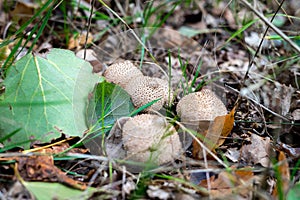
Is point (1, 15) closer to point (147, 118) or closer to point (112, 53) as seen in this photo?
point (112, 53)

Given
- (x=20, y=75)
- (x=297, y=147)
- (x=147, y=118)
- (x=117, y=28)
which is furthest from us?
(x=117, y=28)

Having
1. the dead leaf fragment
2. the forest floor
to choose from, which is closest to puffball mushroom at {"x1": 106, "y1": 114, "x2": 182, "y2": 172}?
the forest floor

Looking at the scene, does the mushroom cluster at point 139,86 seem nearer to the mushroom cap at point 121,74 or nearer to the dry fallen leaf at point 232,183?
the mushroom cap at point 121,74

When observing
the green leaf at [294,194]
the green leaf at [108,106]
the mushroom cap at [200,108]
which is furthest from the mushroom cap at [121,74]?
the green leaf at [294,194]

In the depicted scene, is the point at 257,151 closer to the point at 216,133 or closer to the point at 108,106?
the point at 216,133

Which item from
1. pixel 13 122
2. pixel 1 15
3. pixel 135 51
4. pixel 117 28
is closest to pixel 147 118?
pixel 13 122
